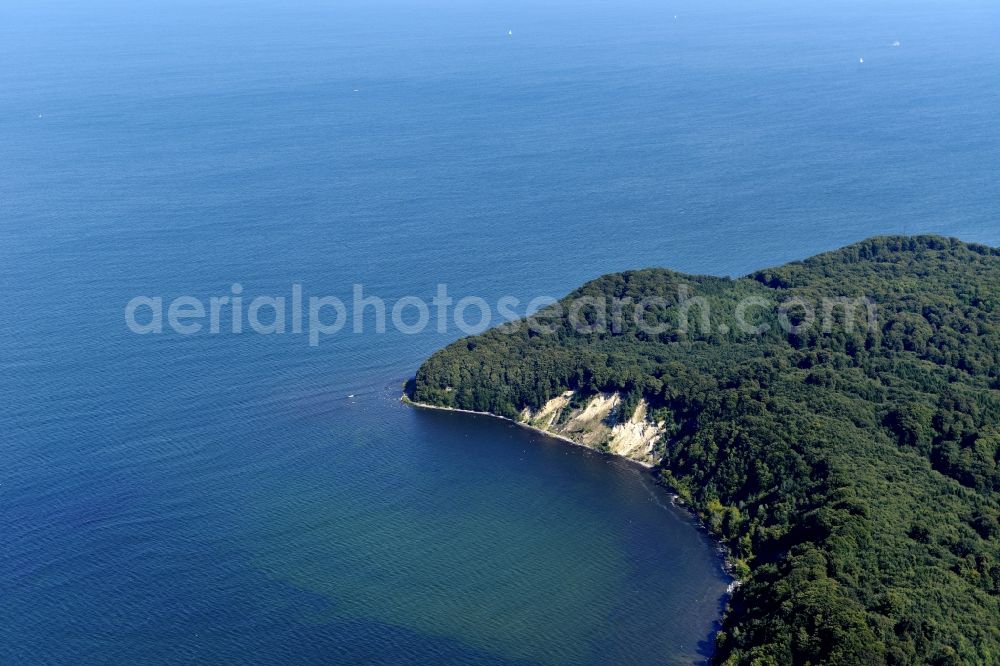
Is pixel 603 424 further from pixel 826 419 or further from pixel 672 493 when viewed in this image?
pixel 826 419

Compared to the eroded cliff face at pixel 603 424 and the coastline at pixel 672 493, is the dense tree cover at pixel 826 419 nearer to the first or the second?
the coastline at pixel 672 493

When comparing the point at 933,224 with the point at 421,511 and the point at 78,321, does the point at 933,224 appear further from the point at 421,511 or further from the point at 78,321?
the point at 78,321

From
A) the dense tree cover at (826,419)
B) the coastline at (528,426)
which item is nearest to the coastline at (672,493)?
the coastline at (528,426)

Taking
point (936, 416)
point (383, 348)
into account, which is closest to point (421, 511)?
point (383, 348)

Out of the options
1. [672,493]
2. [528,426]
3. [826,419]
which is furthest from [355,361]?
[826,419]

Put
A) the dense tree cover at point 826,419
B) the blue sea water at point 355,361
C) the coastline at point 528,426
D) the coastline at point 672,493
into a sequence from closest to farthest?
1. the dense tree cover at point 826,419
2. the blue sea water at point 355,361
3. the coastline at point 672,493
4. the coastline at point 528,426

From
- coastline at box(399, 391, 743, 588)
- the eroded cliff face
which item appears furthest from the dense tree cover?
the eroded cliff face

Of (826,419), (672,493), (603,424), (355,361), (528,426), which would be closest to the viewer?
(826,419)

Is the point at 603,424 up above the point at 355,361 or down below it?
below

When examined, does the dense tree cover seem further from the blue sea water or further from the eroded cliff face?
the blue sea water
